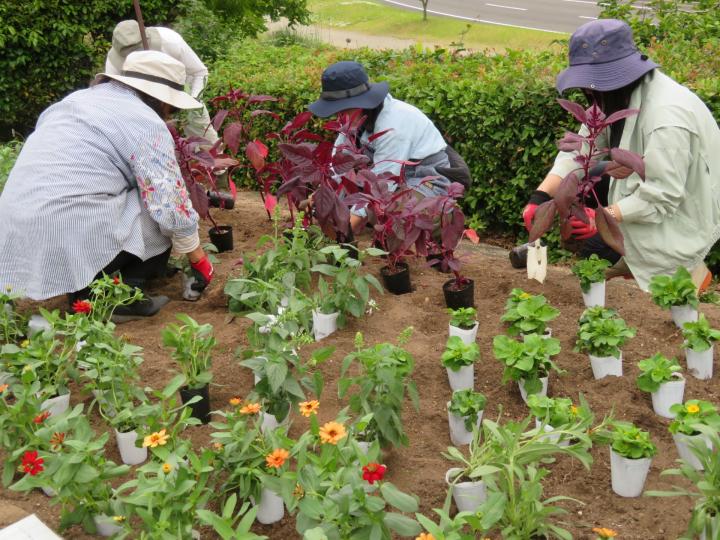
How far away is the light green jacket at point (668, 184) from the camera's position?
339 centimetres

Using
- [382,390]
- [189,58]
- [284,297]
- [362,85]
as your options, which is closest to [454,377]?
Answer: [382,390]

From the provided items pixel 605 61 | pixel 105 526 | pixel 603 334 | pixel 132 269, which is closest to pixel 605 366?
pixel 603 334

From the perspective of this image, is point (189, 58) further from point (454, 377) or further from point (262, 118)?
point (454, 377)

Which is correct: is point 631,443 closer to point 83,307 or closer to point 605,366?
point 605,366

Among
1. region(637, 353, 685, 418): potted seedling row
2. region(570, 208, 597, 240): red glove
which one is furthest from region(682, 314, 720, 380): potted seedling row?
region(570, 208, 597, 240): red glove

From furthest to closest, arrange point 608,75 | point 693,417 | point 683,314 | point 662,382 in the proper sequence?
point 608,75, point 683,314, point 662,382, point 693,417

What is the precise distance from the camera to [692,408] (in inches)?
84.7

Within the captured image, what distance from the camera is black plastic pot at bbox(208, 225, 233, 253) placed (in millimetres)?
4535

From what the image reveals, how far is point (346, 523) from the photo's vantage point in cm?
186

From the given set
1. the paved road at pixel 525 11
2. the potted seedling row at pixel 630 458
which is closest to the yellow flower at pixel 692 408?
the potted seedling row at pixel 630 458

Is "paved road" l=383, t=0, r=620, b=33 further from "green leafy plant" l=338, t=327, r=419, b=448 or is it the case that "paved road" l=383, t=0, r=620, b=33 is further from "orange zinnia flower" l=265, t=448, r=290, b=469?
"orange zinnia flower" l=265, t=448, r=290, b=469

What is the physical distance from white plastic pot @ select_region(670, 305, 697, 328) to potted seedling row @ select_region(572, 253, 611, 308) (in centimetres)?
30

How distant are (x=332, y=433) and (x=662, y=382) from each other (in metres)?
1.12

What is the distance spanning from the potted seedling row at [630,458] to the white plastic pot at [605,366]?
0.54m
